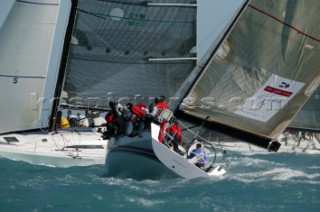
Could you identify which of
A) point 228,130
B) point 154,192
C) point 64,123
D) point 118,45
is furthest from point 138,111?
point 64,123

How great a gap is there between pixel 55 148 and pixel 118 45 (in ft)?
12.9

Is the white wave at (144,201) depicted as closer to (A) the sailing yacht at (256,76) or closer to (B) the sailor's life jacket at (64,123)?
(A) the sailing yacht at (256,76)

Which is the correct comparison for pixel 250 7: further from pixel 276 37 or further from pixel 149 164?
pixel 149 164

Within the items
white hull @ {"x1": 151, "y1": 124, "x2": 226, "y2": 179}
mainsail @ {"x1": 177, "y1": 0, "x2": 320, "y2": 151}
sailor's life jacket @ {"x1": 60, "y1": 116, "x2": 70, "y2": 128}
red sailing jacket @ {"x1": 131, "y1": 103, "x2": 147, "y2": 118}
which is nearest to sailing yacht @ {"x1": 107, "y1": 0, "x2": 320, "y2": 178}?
mainsail @ {"x1": 177, "y1": 0, "x2": 320, "y2": 151}

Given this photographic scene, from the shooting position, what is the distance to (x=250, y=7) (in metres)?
16.5

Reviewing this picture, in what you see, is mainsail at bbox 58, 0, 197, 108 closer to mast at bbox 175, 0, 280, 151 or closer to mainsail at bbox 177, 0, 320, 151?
mast at bbox 175, 0, 280, 151

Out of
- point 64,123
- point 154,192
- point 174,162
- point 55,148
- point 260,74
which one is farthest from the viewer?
point 64,123

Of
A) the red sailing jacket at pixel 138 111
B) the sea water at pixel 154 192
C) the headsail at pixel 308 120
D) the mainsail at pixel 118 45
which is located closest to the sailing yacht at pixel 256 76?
the red sailing jacket at pixel 138 111

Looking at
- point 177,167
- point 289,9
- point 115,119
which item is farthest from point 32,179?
point 289,9

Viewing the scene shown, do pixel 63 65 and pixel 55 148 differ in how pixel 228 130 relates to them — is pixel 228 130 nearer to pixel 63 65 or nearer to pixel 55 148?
pixel 55 148

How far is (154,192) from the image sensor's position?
49.4 ft

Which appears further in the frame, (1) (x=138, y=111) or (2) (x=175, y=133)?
(1) (x=138, y=111)

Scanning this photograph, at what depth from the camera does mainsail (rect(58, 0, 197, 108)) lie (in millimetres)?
23031

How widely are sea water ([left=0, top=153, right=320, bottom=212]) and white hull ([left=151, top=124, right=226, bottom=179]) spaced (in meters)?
0.18
